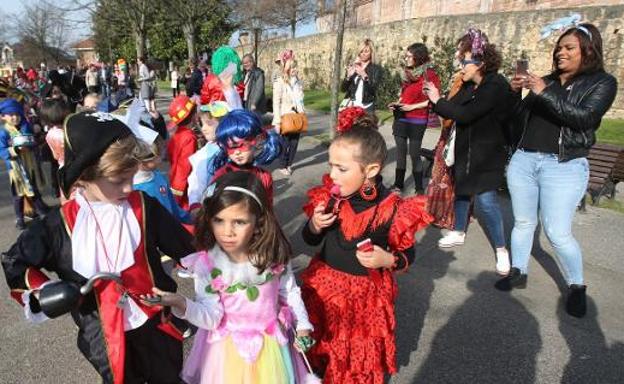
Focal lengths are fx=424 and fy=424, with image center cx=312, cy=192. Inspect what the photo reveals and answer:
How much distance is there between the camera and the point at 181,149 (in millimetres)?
3865

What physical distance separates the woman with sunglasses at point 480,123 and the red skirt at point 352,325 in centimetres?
Result: 207

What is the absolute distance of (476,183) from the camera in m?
3.89

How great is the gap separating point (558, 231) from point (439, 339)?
1.18 m

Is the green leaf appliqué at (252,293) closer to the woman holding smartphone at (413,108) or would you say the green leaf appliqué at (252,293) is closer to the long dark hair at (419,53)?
the woman holding smartphone at (413,108)

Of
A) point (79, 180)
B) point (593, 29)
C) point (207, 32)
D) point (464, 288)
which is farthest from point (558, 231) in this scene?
point (207, 32)

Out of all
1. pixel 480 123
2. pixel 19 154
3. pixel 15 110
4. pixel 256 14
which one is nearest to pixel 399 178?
pixel 480 123

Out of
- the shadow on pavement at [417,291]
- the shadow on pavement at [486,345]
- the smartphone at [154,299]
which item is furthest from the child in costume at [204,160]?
the shadow on pavement at [486,345]

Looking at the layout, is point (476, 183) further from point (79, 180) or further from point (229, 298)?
point (79, 180)

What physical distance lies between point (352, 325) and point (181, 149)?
7.96 feet

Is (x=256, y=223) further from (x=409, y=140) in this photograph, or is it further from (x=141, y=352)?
(x=409, y=140)

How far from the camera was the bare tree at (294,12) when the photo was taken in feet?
115

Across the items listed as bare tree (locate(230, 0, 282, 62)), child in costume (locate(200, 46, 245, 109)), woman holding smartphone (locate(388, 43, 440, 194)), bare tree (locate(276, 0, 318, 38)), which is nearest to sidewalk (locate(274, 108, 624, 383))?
woman holding smartphone (locate(388, 43, 440, 194))

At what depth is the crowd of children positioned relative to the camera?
1.56m

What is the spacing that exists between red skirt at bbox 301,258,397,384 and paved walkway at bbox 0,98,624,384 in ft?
1.64
